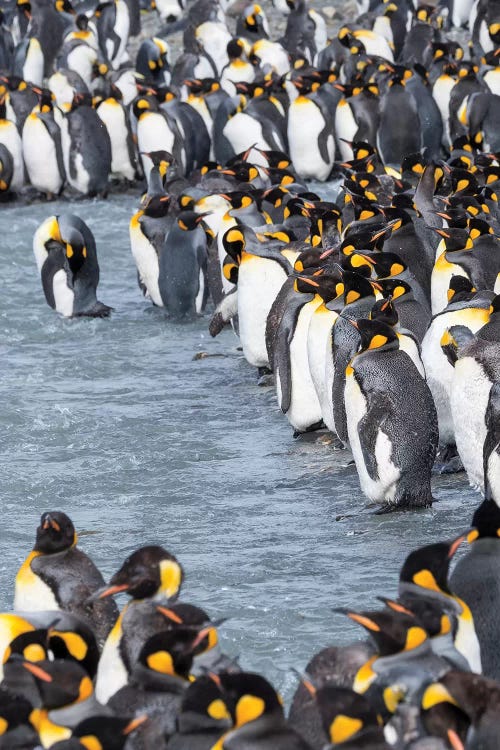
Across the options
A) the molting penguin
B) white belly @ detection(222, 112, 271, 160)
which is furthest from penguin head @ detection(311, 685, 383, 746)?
white belly @ detection(222, 112, 271, 160)

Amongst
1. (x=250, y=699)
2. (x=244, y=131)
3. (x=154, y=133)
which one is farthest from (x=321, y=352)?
(x=244, y=131)

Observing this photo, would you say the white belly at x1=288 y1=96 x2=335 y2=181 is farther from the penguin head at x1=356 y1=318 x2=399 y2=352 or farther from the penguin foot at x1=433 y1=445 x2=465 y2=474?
the penguin head at x1=356 y1=318 x2=399 y2=352

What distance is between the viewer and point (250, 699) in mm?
3615

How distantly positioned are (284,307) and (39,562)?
3.12 metres

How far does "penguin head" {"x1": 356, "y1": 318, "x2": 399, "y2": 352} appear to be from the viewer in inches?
243

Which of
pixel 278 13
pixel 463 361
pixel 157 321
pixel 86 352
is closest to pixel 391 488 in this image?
pixel 463 361

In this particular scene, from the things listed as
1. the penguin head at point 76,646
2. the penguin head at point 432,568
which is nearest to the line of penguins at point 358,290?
the penguin head at point 432,568

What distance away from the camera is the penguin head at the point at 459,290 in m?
7.05

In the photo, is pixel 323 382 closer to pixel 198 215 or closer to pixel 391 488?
pixel 391 488

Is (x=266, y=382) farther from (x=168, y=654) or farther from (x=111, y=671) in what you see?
(x=168, y=654)

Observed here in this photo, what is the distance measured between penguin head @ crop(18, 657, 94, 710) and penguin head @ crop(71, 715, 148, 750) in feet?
0.74

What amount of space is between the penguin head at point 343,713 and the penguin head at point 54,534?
5.05ft

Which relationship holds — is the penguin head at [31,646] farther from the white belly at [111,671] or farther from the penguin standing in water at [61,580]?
the penguin standing in water at [61,580]

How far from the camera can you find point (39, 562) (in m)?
4.96
